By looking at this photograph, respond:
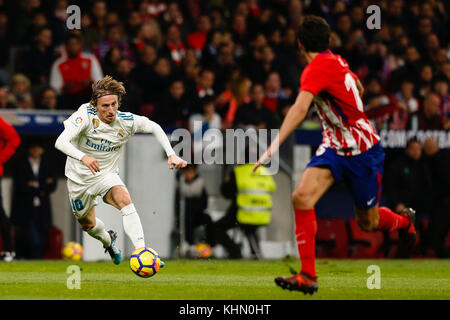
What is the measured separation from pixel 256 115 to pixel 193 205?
5.48 feet

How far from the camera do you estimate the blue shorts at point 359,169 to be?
7.38m

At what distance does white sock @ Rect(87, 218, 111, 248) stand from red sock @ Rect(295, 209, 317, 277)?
112 inches

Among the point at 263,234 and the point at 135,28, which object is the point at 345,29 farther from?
the point at 263,234

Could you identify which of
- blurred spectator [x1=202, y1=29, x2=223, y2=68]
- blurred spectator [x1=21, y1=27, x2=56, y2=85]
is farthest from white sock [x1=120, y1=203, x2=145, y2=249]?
blurred spectator [x1=202, y1=29, x2=223, y2=68]

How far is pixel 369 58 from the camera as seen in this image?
16.1m

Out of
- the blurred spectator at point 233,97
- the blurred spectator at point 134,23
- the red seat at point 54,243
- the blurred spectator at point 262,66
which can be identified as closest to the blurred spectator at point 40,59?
the blurred spectator at point 134,23

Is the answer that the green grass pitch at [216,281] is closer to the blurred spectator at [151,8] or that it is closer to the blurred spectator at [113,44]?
the blurred spectator at [113,44]

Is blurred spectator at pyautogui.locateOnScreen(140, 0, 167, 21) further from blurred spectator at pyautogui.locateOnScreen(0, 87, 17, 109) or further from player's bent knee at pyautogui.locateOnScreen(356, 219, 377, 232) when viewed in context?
player's bent knee at pyautogui.locateOnScreen(356, 219, 377, 232)

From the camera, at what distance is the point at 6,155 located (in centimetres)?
1101

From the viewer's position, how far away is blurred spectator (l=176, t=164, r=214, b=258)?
1291 centimetres

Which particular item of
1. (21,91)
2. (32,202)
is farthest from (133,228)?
(21,91)

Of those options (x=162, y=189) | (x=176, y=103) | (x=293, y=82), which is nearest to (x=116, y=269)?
(x=162, y=189)

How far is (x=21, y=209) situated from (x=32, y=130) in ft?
3.62

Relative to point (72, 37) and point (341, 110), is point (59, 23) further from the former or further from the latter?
point (341, 110)
